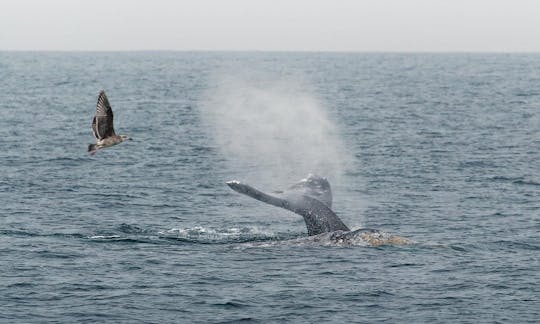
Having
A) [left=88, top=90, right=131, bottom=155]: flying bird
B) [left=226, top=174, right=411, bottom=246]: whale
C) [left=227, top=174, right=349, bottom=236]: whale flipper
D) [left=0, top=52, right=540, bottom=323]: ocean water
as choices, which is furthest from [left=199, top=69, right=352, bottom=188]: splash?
[left=88, top=90, right=131, bottom=155]: flying bird

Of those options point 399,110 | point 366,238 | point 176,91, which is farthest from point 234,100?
point 366,238

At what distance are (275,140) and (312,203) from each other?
64791 millimetres

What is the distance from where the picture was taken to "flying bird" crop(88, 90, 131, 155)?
32781mm

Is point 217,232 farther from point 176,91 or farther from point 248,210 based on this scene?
point 176,91

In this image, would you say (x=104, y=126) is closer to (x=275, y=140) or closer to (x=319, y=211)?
(x=319, y=211)

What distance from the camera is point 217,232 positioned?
1980 inches

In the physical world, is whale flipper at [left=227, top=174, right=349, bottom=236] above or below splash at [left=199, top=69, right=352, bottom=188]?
above

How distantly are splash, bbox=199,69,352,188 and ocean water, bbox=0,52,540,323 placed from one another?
50cm

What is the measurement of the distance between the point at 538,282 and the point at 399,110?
338 ft

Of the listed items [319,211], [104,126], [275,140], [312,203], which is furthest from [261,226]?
[275,140]

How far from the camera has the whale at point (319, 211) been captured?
42750 millimetres

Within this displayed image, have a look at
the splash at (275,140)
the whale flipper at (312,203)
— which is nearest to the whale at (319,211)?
the whale flipper at (312,203)

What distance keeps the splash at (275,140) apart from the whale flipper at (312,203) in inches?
1035

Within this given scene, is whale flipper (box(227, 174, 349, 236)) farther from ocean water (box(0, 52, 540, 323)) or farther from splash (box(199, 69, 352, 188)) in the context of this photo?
splash (box(199, 69, 352, 188))
